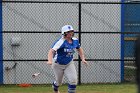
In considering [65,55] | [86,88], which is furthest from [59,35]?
[65,55]

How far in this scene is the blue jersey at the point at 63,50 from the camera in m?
9.33

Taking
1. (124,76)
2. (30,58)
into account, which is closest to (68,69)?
(30,58)

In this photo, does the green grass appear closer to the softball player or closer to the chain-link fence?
the chain-link fence

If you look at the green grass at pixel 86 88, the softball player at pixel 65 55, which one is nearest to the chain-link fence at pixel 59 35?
the green grass at pixel 86 88

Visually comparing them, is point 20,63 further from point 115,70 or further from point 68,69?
point 68,69

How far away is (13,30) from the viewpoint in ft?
43.5

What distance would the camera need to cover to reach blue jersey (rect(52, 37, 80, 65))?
30.6ft

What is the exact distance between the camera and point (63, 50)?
9.41 m

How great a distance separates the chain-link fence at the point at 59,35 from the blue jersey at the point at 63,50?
142 inches

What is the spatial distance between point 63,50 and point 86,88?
11.0 feet

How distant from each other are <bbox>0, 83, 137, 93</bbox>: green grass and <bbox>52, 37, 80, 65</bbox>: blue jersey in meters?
2.48

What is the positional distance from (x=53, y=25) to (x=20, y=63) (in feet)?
4.94

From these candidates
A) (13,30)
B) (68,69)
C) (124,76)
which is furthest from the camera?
(124,76)

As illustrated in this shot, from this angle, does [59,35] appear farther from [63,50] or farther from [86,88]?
[63,50]
